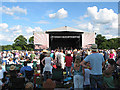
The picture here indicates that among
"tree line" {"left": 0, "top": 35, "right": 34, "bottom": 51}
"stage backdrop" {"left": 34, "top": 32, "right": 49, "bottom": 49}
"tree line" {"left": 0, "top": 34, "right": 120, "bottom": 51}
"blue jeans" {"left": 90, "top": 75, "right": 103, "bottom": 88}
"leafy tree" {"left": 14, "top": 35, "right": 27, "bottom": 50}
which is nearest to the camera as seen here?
"blue jeans" {"left": 90, "top": 75, "right": 103, "bottom": 88}

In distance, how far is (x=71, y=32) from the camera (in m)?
22.9

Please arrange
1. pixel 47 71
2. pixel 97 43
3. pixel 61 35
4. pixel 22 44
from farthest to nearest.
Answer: pixel 22 44 → pixel 97 43 → pixel 61 35 → pixel 47 71

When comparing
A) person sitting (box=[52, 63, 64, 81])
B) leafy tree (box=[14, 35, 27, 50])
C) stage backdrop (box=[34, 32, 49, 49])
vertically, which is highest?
leafy tree (box=[14, 35, 27, 50])

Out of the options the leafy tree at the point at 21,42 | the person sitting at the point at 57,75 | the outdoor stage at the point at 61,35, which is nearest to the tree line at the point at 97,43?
the leafy tree at the point at 21,42

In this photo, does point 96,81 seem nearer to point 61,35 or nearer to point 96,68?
point 96,68

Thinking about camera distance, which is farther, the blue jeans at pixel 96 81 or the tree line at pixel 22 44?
the tree line at pixel 22 44

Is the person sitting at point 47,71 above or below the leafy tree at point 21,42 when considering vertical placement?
below

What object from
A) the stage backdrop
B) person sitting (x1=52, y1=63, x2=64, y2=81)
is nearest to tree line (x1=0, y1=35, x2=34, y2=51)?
the stage backdrop

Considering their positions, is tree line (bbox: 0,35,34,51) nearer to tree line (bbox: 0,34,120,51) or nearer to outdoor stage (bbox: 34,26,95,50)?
tree line (bbox: 0,34,120,51)

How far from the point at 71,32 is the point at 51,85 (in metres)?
20.8

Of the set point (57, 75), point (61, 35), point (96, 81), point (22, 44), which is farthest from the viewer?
point (22, 44)

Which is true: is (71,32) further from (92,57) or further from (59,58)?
(92,57)

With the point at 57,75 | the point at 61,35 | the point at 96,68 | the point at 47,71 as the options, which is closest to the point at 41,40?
the point at 61,35

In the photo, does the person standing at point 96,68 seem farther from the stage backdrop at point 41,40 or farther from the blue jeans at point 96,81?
the stage backdrop at point 41,40
